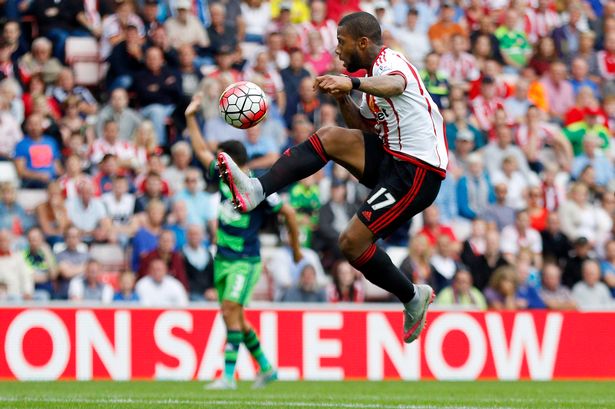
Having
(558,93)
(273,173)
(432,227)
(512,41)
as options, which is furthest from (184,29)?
(273,173)

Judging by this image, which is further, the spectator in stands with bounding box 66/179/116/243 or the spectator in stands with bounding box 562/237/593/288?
the spectator in stands with bounding box 562/237/593/288

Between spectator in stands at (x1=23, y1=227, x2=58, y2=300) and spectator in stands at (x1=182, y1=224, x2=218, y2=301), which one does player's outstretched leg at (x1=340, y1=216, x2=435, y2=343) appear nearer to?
spectator in stands at (x1=182, y1=224, x2=218, y2=301)

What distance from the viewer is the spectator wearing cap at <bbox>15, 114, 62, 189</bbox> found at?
15859 mm

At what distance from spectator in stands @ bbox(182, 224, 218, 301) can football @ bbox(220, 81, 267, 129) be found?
6813mm

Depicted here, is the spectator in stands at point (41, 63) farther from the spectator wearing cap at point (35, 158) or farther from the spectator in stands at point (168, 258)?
the spectator in stands at point (168, 258)

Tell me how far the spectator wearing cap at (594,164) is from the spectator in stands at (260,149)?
4.66 m

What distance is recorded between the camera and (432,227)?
16.7m

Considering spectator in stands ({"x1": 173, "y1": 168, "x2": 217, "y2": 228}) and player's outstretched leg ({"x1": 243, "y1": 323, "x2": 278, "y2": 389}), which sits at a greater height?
spectator in stands ({"x1": 173, "y1": 168, "x2": 217, "y2": 228})

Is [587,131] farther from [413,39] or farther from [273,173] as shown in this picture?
[273,173]

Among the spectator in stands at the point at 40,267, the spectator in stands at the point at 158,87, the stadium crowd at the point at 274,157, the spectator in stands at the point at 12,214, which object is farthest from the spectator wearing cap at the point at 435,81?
the spectator in stands at the point at 40,267

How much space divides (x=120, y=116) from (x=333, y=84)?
932 centimetres

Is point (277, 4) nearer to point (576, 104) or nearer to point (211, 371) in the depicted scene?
point (576, 104)

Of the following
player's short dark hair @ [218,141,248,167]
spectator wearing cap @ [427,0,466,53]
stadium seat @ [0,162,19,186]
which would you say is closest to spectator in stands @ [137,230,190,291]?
stadium seat @ [0,162,19,186]

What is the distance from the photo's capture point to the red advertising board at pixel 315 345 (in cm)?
1373
